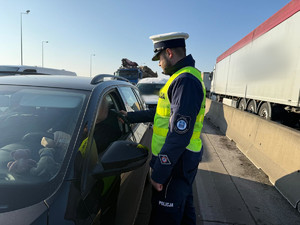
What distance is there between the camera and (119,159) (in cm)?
147

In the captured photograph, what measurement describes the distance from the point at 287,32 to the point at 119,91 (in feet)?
21.9

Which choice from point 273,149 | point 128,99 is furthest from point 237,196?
point 128,99

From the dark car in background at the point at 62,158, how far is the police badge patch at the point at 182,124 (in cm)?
30

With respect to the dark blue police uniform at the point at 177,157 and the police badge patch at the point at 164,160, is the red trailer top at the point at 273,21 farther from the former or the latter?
the police badge patch at the point at 164,160

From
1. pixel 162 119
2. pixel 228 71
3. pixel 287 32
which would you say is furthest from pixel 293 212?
pixel 228 71

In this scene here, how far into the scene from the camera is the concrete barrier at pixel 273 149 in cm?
336

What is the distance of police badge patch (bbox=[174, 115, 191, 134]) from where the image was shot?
1.75 m

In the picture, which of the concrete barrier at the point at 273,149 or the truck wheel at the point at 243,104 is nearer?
the concrete barrier at the point at 273,149

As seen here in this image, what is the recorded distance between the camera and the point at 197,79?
1.85 metres

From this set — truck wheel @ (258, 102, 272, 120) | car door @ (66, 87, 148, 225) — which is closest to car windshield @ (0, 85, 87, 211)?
car door @ (66, 87, 148, 225)

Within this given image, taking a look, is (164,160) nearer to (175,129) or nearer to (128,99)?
(175,129)

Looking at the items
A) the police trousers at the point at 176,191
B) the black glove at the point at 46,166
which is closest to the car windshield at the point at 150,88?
the police trousers at the point at 176,191

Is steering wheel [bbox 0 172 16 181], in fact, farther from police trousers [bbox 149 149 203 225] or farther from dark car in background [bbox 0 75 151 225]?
police trousers [bbox 149 149 203 225]

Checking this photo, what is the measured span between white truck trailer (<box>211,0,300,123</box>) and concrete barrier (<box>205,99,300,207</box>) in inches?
70.1
